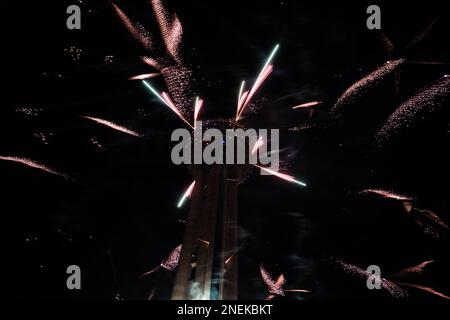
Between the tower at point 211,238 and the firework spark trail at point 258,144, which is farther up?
the firework spark trail at point 258,144

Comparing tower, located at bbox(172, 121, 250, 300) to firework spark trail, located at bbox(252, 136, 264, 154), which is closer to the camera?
tower, located at bbox(172, 121, 250, 300)

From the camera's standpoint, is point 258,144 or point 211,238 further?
point 258,144

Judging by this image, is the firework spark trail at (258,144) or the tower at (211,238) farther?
the firework spark trail at (258,144)

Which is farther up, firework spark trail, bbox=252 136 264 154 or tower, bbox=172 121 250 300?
firework spark trail, bbox=252 136 264 154

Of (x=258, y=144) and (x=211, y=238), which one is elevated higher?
(x=258, y=144)
